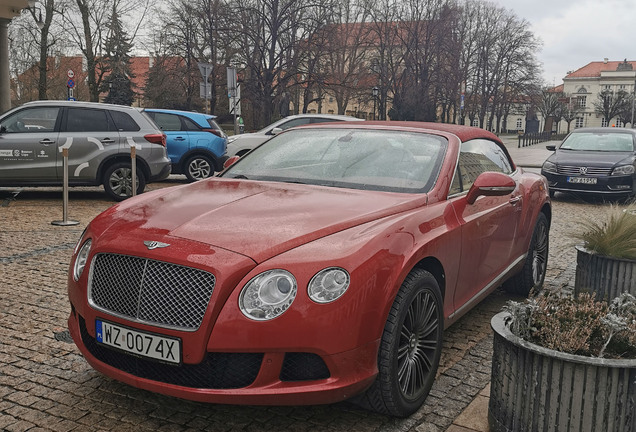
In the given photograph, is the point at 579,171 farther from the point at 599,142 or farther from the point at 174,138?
the point at 174,138

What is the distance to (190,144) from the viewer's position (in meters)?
14.5

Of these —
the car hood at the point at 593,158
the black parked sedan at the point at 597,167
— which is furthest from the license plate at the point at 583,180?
the car hood at the point at 593,158

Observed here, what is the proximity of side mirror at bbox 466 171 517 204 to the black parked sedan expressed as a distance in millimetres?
10660

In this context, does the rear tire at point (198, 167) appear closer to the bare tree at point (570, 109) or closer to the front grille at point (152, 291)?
the front grille at point (152, 291)

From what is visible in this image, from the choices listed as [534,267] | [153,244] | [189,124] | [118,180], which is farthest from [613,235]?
A: [189,124]

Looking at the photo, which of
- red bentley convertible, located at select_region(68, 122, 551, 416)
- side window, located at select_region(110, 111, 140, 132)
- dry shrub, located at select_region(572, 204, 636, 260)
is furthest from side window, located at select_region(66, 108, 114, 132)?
dry shrub, located at select_region(572, 204, 636, 260)

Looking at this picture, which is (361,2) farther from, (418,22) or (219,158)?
(219,158)

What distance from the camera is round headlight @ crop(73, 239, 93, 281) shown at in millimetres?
3226

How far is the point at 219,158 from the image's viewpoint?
48.3ft

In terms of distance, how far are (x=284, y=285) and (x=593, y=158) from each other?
42.9ft

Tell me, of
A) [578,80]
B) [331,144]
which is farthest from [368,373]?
[578,80]

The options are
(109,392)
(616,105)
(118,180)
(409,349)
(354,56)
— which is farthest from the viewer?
(616,105)

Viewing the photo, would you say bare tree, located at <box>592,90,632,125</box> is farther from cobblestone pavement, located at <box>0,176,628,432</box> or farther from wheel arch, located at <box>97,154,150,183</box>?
cobblestone pavement, located at <box>0,176,628,432</box>

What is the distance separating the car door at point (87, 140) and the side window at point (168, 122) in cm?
327
